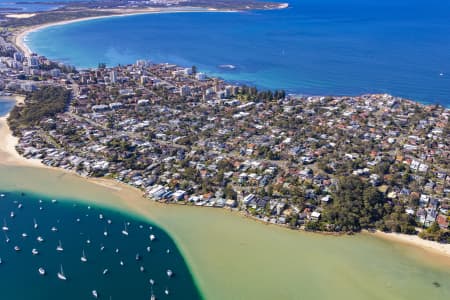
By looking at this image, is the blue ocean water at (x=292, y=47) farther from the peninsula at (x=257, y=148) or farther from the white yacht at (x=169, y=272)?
the white yacht at (x=169, y=272)

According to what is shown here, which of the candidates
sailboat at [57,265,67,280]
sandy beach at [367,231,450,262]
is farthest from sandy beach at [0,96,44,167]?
sandy beach at [367,231,450,262]

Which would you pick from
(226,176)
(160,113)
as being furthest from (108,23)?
(226,176)

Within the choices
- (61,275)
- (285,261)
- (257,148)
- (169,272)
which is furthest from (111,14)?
(285,261)

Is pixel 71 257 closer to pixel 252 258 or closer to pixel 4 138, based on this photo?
pixel 252 258

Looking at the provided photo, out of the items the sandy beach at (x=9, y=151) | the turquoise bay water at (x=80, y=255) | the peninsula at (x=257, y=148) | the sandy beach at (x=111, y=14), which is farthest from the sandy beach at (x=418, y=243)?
the sandy beach at (x=111, y=14)

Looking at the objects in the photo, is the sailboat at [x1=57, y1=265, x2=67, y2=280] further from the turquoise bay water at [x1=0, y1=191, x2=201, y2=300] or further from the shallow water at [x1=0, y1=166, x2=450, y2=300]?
the shallow water at [x1=0, y1=166, x2=450, y2=300]
